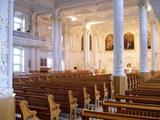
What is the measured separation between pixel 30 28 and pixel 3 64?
60.3 ft

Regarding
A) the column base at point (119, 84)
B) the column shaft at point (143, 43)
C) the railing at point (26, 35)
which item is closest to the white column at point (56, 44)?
the railing at point (26, 35)

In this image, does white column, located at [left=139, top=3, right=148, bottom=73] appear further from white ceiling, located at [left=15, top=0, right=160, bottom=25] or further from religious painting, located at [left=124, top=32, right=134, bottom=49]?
religious painting, located at [left=124, top=32, right=134, bottom=49]

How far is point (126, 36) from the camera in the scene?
29.7m

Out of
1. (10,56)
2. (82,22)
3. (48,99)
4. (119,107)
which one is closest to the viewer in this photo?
(10,56)

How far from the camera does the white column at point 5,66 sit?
320 centimetres

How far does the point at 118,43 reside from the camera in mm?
9203

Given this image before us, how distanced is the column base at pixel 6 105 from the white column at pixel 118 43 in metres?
6.28

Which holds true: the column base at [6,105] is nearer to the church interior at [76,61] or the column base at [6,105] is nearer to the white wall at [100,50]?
the church interior at [76,61]

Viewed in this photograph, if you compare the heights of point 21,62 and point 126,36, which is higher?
point 126,36

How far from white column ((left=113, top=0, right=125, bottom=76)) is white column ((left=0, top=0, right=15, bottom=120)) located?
627 centimetres

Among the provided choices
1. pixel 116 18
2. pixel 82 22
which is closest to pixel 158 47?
pixel 82 22

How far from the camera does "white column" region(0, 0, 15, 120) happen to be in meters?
3.20

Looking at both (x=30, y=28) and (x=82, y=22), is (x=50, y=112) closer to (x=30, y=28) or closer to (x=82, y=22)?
(x=30, y=28)

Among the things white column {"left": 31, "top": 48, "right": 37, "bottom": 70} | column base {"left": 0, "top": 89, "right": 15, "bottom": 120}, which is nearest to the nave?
column base {"left": 0, "top": 89, "right": 15, "bottom": 120}
